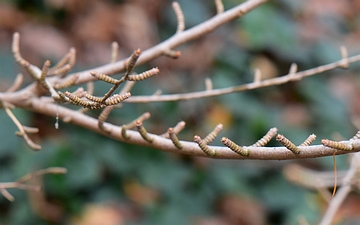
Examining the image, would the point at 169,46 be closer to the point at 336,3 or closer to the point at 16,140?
the point at 16,140

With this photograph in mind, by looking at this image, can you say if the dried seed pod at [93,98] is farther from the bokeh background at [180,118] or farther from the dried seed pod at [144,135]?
the bokeh background at [180,118]

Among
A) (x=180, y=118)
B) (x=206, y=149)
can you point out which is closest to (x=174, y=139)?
(x=206, y=149)

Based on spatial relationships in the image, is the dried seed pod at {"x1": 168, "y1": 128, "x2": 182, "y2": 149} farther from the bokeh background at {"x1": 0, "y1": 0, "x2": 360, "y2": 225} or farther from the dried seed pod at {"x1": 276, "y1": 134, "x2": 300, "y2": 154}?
the bokeh background at {"x1": 0, "y1": 0, "x2": 360, "y2": 225}

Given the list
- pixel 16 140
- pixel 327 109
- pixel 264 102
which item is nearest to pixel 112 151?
pixel 16 140

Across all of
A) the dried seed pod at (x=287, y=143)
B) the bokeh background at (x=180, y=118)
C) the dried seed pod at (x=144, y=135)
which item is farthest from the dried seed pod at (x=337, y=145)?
the bokeh background at (x=180, y=118)

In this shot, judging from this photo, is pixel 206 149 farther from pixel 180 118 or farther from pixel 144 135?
pixel 180 118

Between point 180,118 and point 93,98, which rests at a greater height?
point 180,118
